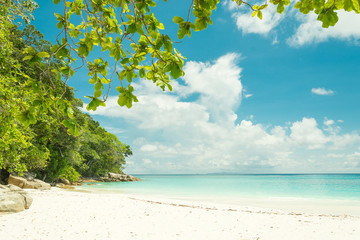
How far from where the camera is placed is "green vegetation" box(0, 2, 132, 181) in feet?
7.51

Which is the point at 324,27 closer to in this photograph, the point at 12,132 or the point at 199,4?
the point at 199,4

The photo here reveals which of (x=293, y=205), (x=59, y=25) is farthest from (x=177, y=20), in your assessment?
(x=293, y=205)

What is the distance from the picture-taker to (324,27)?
1.77 m

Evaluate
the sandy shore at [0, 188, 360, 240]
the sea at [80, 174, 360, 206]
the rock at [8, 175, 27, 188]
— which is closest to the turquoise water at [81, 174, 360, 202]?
the sea at [80, 174, 360, 206]

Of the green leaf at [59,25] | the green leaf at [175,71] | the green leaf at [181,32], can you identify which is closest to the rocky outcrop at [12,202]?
the green leaf at [59,25]

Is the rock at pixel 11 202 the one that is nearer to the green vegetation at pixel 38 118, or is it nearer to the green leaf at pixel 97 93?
the green vegetation at pixel 38 118

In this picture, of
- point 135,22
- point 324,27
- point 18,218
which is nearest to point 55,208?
point 18,218

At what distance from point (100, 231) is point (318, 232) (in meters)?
6.34

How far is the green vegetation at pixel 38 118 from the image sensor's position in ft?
7.51

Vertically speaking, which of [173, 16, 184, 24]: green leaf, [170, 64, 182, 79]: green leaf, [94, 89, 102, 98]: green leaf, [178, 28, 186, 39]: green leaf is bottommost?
[94, 89, 102, 98]: green leaf

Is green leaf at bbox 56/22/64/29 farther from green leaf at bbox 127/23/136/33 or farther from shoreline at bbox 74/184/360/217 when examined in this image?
shoreline at bbox 74/184/360/217

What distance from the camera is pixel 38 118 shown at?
10086 mm

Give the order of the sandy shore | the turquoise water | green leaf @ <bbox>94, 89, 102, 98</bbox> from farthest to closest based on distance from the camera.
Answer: the turquoise water → the sandy shore → green leaf @ <bbox>94, 89, 102, 98</bbox>

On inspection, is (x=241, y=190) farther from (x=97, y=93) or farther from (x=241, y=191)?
(x=97, y=93)
